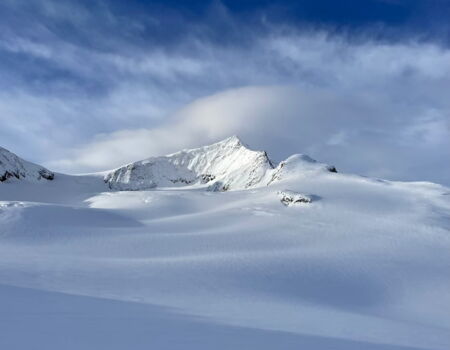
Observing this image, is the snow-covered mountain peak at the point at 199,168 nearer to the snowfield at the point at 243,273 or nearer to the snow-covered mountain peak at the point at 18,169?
the snow-covered mountain peak at the point at 18,169

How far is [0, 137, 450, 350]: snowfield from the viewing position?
33.7ft

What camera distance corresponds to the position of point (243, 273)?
20828 mm

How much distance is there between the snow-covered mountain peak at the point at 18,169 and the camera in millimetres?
96312

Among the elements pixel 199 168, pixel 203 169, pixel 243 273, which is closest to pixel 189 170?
pixel 199 168

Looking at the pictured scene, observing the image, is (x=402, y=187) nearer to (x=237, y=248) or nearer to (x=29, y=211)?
(x=237, y=248)

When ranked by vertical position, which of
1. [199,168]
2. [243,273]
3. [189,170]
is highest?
[199,168]

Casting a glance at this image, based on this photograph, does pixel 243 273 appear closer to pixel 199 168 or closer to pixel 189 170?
pixel 199 168

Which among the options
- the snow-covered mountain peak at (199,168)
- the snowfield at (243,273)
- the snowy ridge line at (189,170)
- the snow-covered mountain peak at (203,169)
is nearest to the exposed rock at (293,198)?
the snowfield at (243,273)

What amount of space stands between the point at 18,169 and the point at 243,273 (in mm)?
94015

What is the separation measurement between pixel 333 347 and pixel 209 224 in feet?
94.0

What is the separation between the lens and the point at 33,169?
106m

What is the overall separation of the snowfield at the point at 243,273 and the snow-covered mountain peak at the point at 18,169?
189ft

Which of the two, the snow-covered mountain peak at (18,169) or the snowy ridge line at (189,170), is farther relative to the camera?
the snowy ridge line at (189,170)

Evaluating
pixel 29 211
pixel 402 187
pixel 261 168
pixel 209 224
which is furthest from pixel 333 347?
pixel 261 168
